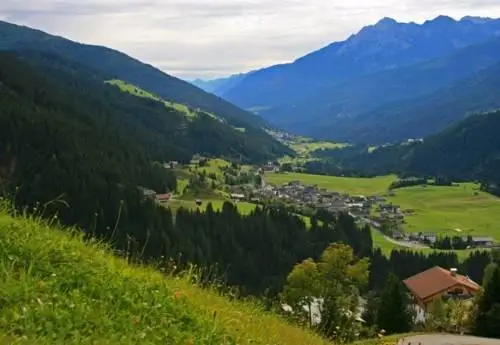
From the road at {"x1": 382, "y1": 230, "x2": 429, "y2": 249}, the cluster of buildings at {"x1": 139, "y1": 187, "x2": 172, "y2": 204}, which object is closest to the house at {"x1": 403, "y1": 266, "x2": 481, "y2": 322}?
the road at {"x1": 382, "y1": 230, "x2": 429, "y2": 249}

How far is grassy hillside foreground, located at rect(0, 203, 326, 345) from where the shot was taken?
631cm

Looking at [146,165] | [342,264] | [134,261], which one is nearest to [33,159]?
[146,165]

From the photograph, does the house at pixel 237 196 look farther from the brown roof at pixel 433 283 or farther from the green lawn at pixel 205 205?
the brown roof at pixel 433 283

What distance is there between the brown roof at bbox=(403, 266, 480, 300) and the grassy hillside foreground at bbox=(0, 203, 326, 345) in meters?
68.9

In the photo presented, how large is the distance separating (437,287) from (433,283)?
2194mm

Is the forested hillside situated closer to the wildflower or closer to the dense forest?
the dense forest

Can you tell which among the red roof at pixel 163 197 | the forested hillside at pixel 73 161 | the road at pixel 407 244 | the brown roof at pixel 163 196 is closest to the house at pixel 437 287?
the forested hillside at pixel 73 161

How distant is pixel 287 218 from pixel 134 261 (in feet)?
388

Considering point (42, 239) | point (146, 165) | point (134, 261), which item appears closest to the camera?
point (42, 239)

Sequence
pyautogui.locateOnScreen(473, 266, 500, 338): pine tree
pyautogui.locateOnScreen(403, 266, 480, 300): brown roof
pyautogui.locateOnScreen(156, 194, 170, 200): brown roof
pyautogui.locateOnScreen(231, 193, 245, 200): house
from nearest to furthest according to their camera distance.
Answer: pyautogui.locateOnScreen(473, 266, 500, 338): pine tree → pyautogui.locateOnScreen(403, 266, 480, 300): brown roof → pyautogui.locateOnScreen(156, 194, 170, 200): brown roof → pyautogui.locateOnScreen(231, 193, 245, 200): house

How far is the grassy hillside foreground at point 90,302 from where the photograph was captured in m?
6.31

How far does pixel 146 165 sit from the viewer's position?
170250 mm

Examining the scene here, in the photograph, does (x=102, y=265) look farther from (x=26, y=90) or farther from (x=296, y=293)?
(x=26, y=90)

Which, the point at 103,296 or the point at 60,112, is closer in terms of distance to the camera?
the point at 103,296
